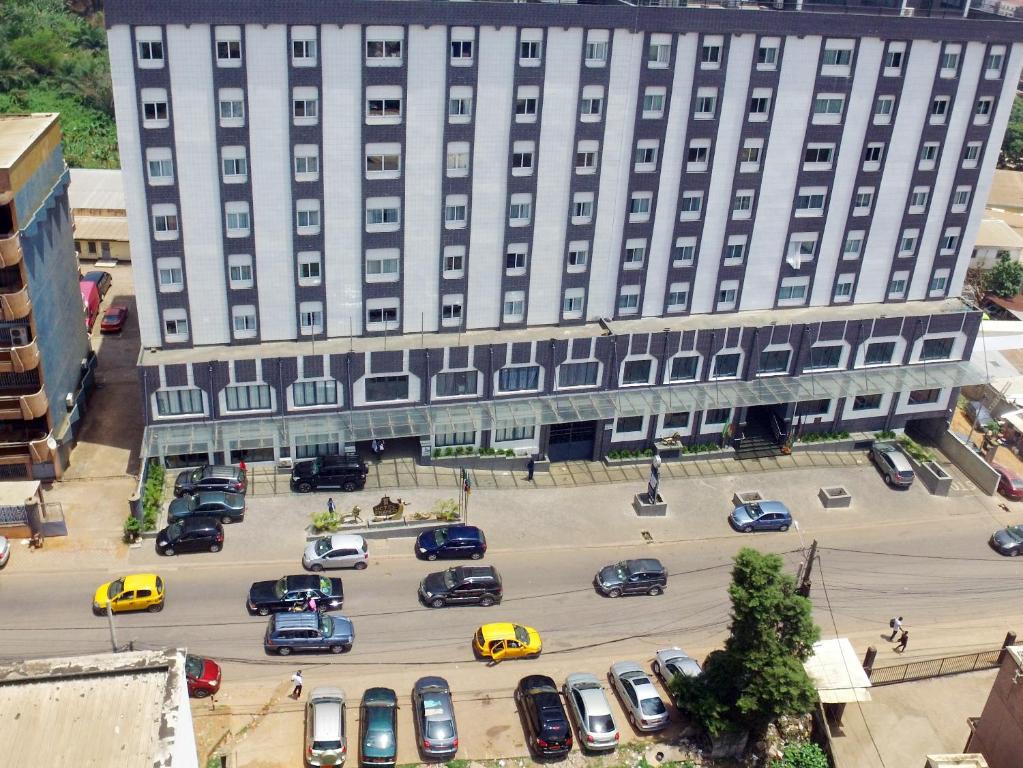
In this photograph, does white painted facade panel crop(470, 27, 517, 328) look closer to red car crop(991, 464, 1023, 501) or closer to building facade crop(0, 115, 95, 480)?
building facade crop(0, 115, 95, 480)

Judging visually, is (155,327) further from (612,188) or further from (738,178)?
(738,178)

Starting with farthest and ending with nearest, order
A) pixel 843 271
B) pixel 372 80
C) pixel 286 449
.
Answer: pixel 843 271
pixel 286 449
pixel 372 80

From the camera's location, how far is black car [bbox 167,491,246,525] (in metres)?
63.1

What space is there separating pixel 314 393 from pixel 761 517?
31954 mm

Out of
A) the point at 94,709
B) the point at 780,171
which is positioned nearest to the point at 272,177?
the point at 94,709

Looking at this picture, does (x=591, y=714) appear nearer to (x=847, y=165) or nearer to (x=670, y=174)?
(x=670, y=174)

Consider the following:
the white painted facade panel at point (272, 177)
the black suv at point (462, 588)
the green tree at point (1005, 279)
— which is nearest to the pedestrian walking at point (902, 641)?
the black suv at point (462, 588)

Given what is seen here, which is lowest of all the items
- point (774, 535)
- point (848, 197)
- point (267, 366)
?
point (774, 535)

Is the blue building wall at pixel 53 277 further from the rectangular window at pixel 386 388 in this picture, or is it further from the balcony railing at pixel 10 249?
the rectangular window at pixel 386 388

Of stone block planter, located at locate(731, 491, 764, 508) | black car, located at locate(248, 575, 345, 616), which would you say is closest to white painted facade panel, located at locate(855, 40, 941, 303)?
stone block planter, located at locate(731, 491, 764, 508)

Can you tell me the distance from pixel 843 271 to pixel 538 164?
85.6 feet

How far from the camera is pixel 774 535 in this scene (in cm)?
6906

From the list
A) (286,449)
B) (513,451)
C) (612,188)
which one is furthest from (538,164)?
(286,449)

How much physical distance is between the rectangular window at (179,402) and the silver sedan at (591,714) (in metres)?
31.1
